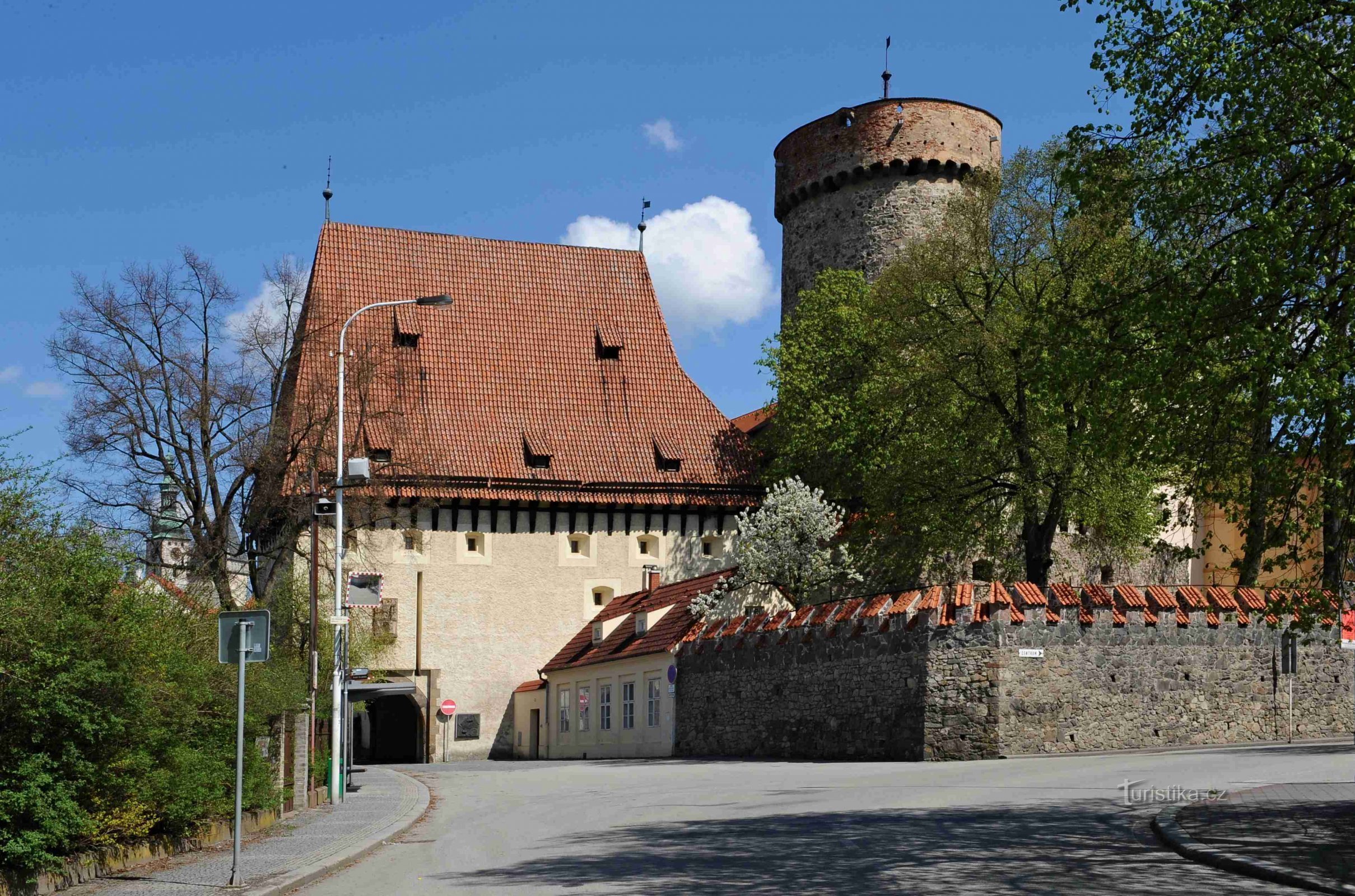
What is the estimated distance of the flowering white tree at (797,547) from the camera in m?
42.7

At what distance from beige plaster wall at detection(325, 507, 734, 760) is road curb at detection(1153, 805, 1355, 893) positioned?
120 ft

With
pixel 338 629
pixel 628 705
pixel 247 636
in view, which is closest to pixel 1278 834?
pixel 247 636

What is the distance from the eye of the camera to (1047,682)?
89.7ft

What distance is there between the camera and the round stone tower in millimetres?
51594

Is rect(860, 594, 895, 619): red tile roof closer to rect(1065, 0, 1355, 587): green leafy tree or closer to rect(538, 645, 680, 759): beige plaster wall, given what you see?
rect(538, 645, 680, 759): beige plaster wall

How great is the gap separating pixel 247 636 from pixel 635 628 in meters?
30.0

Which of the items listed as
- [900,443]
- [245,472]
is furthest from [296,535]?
[900,443]

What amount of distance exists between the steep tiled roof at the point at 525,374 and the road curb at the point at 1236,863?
34865mm

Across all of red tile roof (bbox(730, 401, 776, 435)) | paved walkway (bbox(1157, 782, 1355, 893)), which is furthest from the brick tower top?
paved walkway (bbox(1157, 782, 1355, 893))

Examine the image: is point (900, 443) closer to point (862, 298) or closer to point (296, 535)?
point (862, 298)

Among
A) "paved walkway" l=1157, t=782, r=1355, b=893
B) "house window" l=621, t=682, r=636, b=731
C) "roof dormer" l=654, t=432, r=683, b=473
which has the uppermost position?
"roof dormer" l=654, t=432, r=683, b=473

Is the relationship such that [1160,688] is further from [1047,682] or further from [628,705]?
[628,705]

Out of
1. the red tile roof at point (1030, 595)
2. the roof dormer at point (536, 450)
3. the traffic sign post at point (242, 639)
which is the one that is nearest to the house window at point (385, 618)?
the roof dormer at point (536, 450)

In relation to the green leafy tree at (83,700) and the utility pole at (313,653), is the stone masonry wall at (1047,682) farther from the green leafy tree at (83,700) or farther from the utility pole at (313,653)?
the green leafy tree at (83,700)
